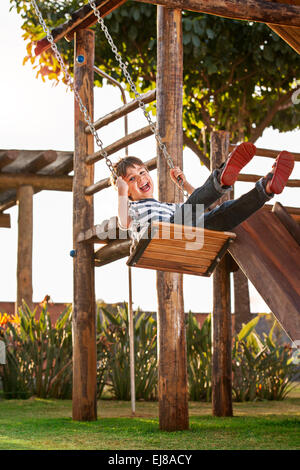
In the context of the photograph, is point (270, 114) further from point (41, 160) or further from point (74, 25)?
point (74, 25)

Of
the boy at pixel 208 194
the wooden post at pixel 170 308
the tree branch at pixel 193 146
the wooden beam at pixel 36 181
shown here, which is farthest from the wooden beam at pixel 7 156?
the boy at pixel 208 194

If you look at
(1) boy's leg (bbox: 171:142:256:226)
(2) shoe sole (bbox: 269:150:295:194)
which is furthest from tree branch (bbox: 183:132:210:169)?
(2) shoe sole (bbox: 269:150:295:194)

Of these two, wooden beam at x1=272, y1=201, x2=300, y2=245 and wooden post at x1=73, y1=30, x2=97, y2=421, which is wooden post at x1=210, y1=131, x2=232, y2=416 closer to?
wooden post at x1=73, y1=30, x2=97, y2=421

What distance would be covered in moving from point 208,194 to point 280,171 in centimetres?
51

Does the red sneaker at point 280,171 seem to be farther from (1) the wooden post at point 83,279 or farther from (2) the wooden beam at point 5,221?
(2) the wooden beam at point 5,221

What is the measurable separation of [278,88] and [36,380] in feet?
22.2

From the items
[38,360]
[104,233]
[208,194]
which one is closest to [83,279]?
[104,233]

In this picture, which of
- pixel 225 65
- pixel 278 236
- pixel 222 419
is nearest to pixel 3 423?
pixel 222 419

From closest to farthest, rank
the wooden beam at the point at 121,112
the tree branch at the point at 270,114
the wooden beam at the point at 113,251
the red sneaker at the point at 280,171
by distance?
the red sneaker at the point at 280,171
the wooden beam at the point at 121,112
the wooden beam at the point at 113,251
the tree branch at the point at 270,114

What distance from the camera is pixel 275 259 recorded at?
193 inches

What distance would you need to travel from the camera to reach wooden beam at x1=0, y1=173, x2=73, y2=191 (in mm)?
11766

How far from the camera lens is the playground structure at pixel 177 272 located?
4828 mm

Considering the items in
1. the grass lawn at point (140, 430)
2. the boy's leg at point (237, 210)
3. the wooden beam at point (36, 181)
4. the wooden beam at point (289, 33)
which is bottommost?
the grass lawn at point (140, 430)

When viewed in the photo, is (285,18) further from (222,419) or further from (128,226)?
(222,419)
